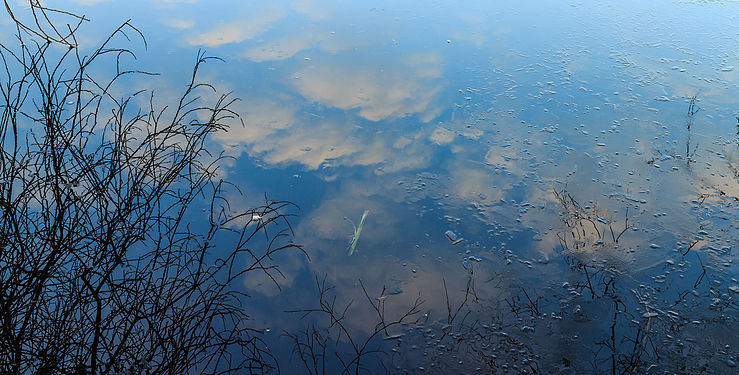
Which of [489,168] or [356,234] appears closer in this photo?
[356,234]

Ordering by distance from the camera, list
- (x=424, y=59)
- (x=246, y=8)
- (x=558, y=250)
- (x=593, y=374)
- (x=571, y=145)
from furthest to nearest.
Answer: (x=246, y=8)
(x=424, y=59)
(x=571, y=145)
(x=558, y=250)
(x=593, y=374)

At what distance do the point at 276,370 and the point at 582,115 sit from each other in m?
4.16

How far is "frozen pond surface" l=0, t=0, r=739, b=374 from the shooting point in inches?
146

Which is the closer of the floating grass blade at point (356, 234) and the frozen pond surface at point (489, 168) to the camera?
the frozen pond surface at point (489, 168)

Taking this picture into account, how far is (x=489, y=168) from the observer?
5.29 meters

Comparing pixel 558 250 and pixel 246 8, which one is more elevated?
pixel 246 8

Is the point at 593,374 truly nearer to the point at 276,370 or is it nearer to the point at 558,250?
the point at 558,250

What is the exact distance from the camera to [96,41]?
7.36 m

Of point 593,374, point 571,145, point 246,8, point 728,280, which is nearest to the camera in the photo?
point 593,374

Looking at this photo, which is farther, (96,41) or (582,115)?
(96,41)

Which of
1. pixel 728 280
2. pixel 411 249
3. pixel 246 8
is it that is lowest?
pixel 728 280

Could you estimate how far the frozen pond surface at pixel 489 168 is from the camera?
3.71 m

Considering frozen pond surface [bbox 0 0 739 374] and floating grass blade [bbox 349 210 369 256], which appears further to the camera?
floating grass blade [bbox 349 210 369 256]

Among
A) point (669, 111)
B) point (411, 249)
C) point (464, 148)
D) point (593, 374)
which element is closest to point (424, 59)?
point (464, 148)
